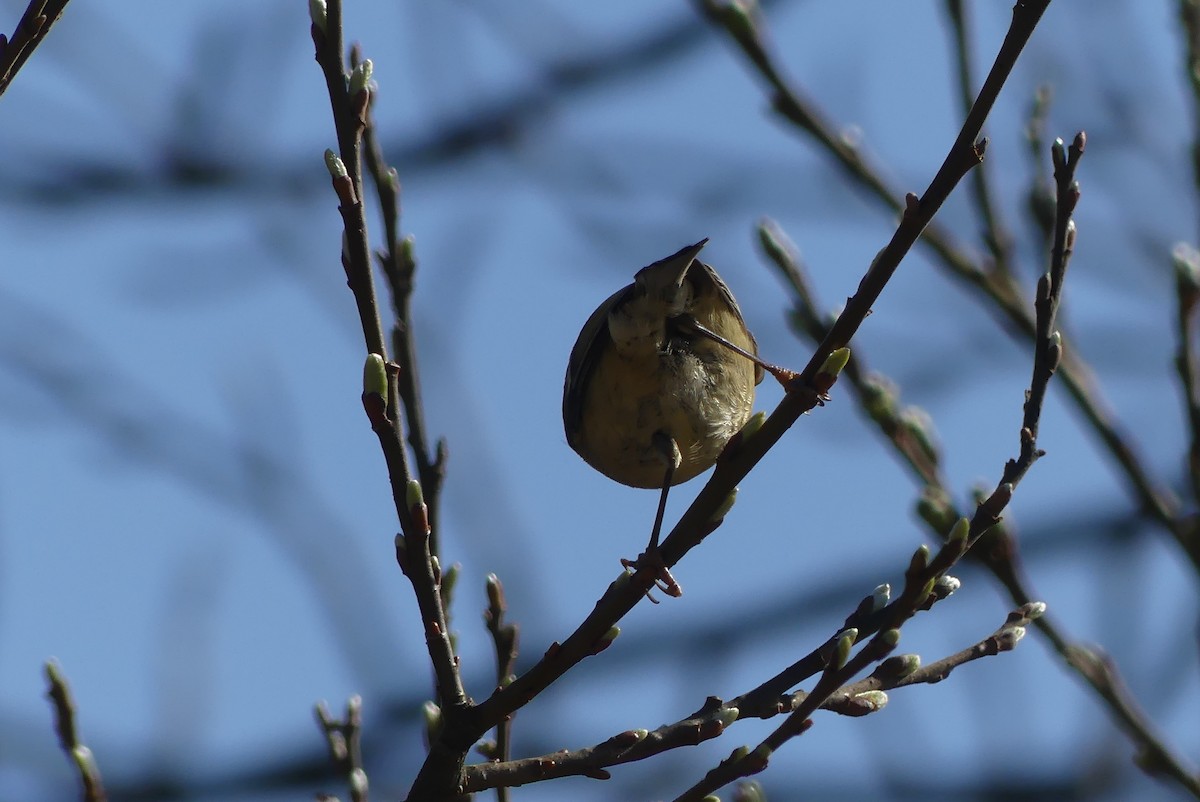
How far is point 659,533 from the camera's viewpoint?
10.9ft

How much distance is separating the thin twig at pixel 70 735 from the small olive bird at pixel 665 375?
5.23 ft

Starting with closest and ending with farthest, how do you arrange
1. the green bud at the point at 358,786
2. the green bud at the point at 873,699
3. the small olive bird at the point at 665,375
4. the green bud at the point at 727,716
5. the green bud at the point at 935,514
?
the green bud at the point at 727,716
the green bud at the point at 873,699
the green bud at the point at 358,786
the green bud at the point at 935,514
the small olive bird at the point at 665,375

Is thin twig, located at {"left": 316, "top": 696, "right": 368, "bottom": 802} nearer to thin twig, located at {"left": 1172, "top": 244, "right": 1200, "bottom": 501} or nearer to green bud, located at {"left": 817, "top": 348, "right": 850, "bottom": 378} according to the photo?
green bud, located at {"left": 817, "top": 348, "right": 850, "bottom": 378}

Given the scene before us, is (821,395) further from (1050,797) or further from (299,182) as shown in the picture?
(299,182)

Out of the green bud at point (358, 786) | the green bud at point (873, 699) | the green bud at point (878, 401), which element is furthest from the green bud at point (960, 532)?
the green bud at point (358, 786)

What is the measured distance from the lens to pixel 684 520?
2.57 metres

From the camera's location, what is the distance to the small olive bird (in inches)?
146

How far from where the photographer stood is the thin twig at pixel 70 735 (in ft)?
8.96

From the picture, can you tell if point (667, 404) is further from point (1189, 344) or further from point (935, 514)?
point (1189, 344)

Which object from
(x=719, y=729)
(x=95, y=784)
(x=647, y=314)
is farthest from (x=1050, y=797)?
(x=95, y=784)

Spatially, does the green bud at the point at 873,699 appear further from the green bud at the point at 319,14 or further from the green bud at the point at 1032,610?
the green bud at the point at 319,14

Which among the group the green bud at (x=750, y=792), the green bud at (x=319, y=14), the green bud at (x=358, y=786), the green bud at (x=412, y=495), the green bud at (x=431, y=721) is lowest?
the green bud at (x=750, y=792)

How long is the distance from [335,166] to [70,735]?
52.5 inches

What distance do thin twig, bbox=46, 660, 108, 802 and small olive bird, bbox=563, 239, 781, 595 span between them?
1596 mm
